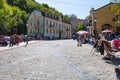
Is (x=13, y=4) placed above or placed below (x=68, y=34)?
above

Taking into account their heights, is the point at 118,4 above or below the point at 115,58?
above

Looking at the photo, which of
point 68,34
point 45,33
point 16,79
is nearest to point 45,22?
point 45,33

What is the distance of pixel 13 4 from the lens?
10888cm

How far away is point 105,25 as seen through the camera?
71.1 metres

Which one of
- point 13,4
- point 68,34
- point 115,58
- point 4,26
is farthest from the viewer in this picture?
point 68,34

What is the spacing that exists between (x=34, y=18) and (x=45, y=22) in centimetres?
505

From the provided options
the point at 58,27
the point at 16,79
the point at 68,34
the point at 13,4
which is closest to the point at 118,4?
the point at 16,79

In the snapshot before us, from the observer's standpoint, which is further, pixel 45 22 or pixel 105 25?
pixel 45 22

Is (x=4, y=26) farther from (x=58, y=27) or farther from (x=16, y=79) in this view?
(x=58, y=27)

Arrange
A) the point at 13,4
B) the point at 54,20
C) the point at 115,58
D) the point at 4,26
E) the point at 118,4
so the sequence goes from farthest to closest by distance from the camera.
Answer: the point at 54,20, the point at 13,4, the point at 4,26, the point at 118,4, the point at 115,58

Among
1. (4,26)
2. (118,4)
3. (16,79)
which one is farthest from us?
(4,26)

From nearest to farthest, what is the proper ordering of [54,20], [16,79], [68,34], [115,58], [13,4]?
[16,79], [115,58], [13,4], [54,20], [68,34]

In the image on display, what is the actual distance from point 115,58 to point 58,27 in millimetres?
115963

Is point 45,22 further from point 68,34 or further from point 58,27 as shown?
point 68,34
